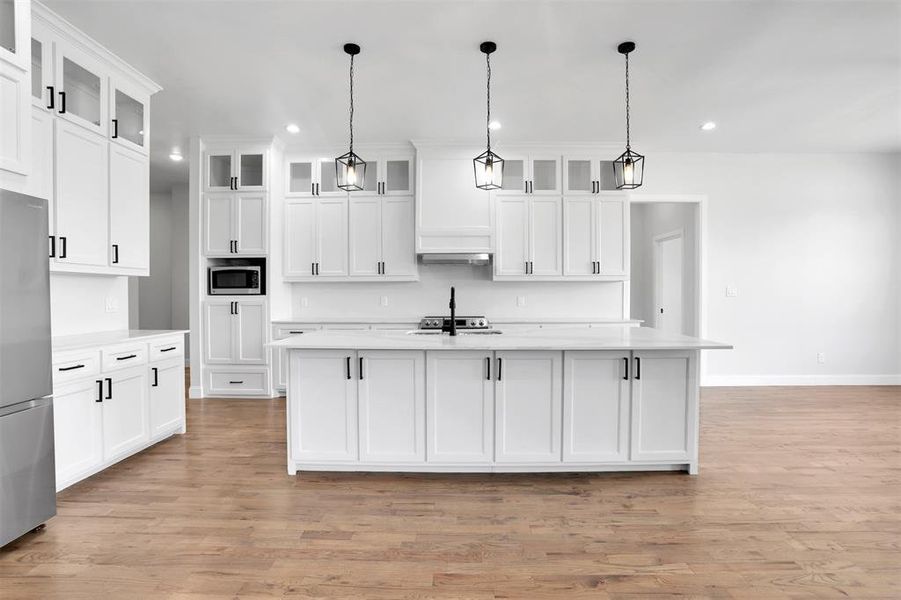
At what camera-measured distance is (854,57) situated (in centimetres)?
316

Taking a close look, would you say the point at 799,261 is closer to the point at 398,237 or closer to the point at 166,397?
the point at 398,237

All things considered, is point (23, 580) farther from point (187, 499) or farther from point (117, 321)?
point (117, 321)

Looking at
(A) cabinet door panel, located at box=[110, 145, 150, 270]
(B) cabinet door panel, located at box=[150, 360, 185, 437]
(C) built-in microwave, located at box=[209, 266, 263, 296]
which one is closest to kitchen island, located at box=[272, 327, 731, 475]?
(B) cabinet door panel, located at box=[150, 360, 185, 437]

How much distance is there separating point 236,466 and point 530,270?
3.48 m

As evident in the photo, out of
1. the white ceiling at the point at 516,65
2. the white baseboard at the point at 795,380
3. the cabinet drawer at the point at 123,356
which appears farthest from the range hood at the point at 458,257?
the white baseboard at the point at 795,380

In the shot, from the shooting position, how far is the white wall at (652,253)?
561cm

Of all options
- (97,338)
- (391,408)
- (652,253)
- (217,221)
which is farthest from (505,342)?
(652,253)

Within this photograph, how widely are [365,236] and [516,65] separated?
8.56ft

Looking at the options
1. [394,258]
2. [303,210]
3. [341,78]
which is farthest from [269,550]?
[303,210]

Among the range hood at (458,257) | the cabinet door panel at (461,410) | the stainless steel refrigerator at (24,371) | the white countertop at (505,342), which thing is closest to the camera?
the stainless steel refrigerator at (24,371)

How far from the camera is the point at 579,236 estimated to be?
201 inches

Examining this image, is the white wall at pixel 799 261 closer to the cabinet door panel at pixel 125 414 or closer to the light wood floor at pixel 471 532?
the light wood floor at pixel 471 532

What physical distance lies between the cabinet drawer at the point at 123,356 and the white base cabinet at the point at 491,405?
1194 mm

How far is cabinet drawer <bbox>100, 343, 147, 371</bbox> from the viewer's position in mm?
2834
